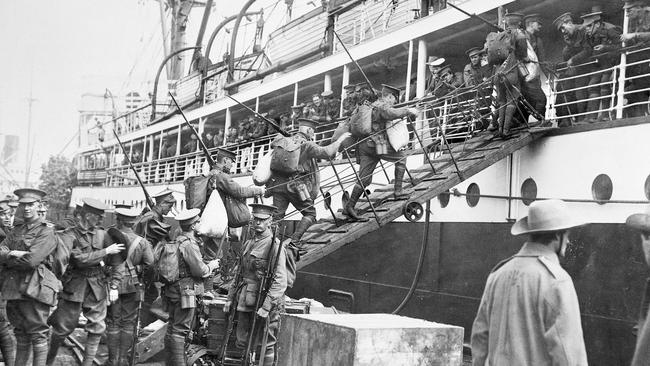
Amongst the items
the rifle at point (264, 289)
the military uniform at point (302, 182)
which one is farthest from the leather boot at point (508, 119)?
the rifle at point (264, 289)

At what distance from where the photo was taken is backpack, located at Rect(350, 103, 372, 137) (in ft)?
28.7

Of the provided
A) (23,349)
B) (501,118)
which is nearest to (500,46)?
(501,118)

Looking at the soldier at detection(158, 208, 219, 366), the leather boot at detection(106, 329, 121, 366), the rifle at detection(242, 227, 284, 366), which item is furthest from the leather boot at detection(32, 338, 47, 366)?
the rifle at detection(242, 227, 284, 366)

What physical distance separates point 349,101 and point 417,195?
482 cm

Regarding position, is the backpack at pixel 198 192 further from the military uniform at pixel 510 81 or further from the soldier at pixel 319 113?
the soldier at pixel 319 113

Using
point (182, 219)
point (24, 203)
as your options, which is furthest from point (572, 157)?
point (24, 203)

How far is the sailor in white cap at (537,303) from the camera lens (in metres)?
3.25

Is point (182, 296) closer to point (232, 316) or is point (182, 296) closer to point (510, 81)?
point (232, 316)

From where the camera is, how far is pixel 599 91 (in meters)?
8.31

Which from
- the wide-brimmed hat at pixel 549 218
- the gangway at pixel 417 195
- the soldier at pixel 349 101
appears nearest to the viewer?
the wide-brimmed hat at pixel 549 218

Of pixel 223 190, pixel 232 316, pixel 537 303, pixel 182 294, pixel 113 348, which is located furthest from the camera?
pixel 223 190

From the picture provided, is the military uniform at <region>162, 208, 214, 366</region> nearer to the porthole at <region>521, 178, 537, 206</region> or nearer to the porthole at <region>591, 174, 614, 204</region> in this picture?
the porthole at <region>521, 178, 537, 206</region>

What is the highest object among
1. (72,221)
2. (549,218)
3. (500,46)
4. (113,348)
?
(500,46)

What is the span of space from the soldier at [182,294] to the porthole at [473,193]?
390 centimetres
